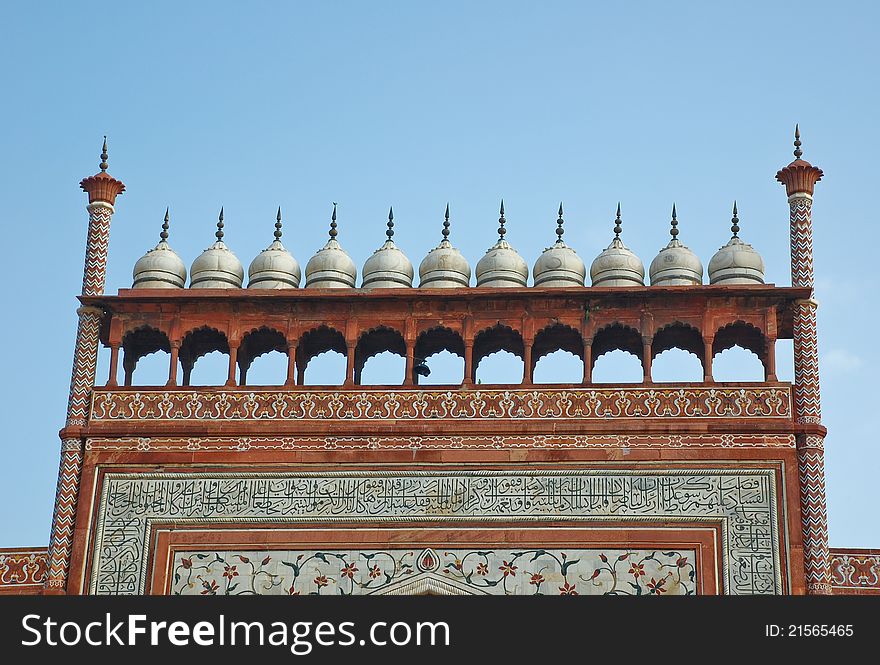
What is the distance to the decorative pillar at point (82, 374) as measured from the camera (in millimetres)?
16703

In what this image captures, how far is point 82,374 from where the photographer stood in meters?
17.4

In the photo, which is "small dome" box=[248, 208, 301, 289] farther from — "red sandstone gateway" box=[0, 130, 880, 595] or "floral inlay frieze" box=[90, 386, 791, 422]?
"floral inlay frieze" box=[90, 386, 791, 422]

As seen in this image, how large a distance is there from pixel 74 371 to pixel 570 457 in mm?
4507

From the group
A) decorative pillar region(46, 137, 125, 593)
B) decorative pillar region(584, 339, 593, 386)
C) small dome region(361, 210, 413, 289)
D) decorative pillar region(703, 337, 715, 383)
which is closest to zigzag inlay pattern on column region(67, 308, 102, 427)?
decorative pillar region(46, 137, 125, 593)

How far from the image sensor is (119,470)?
55.7 feet

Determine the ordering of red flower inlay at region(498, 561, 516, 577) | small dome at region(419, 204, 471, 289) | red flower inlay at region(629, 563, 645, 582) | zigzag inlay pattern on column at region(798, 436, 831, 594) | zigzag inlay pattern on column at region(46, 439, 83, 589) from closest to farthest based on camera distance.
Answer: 1. zigzag inlay pattern on column at region(798, 436, 831, 594)
2. red flower inlay at region(629, 563, 645, 582)
3. red flower inlay at region(498, 561, 516, 577)
4. zigzag inlay pattern on column at region(46, 439, 83, 589)
5. small dome at region(419, 204, 471, 289)

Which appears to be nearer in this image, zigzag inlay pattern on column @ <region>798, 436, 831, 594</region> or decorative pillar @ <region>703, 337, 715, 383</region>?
zigzag inlay pattern on column @ <region>798, 436, 831, 594</region>

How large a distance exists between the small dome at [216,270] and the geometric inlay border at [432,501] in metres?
1.91

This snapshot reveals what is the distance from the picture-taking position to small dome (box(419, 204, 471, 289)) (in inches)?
693

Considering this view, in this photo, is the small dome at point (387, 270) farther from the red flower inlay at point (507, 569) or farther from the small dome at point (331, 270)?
the red flower inlay at point (507, 569)

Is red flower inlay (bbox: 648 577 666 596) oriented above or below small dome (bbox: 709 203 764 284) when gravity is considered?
below

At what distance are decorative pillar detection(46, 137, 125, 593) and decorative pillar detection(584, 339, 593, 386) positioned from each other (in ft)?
14.4

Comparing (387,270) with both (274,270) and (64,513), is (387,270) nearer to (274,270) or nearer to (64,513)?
(274,270)
